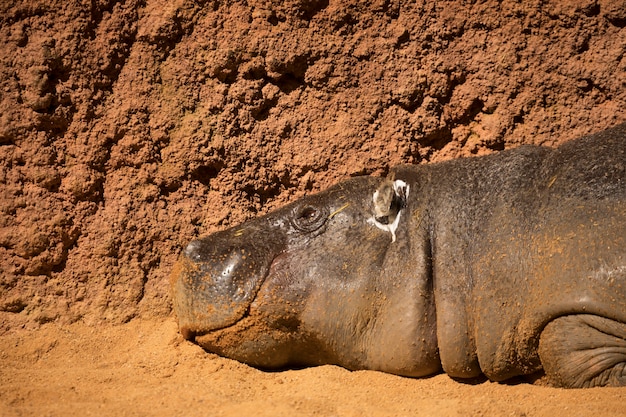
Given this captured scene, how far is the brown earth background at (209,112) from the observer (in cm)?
466

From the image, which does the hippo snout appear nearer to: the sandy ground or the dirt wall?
the sandy ground

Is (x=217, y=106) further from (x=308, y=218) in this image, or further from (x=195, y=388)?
(x=195, y=388)

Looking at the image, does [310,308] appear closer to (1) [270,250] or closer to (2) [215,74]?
(1) [270,250]

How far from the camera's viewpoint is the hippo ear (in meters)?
4.13

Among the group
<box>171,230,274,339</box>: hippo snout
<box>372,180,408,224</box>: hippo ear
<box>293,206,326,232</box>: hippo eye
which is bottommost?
<box>171,230,274,339</box>: hippo snout

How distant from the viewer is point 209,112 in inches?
191

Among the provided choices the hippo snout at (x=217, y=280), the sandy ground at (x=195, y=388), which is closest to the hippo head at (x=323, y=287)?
the hippo snout at (x=217, y=280)

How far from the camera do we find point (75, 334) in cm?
466

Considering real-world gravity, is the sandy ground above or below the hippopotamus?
below

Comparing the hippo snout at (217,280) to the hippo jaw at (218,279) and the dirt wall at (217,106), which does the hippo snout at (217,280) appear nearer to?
the hippo jaw at (218,279)

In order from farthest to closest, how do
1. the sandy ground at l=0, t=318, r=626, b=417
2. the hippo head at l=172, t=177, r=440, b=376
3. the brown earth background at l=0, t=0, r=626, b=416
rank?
the brown earth background at l=0, t=0, r=626, b=416, the hippo head at l=172, t=177, r=440, b=376, the sandy ground at l=0, t=318, r=626, b=417

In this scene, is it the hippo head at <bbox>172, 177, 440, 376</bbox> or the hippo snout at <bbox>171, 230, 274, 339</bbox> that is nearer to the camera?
the hippo head at <bbox>172, 177, 440, 376</bbox>

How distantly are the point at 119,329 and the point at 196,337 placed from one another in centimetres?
64

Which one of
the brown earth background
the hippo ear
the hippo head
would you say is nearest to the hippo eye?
the hippo head
